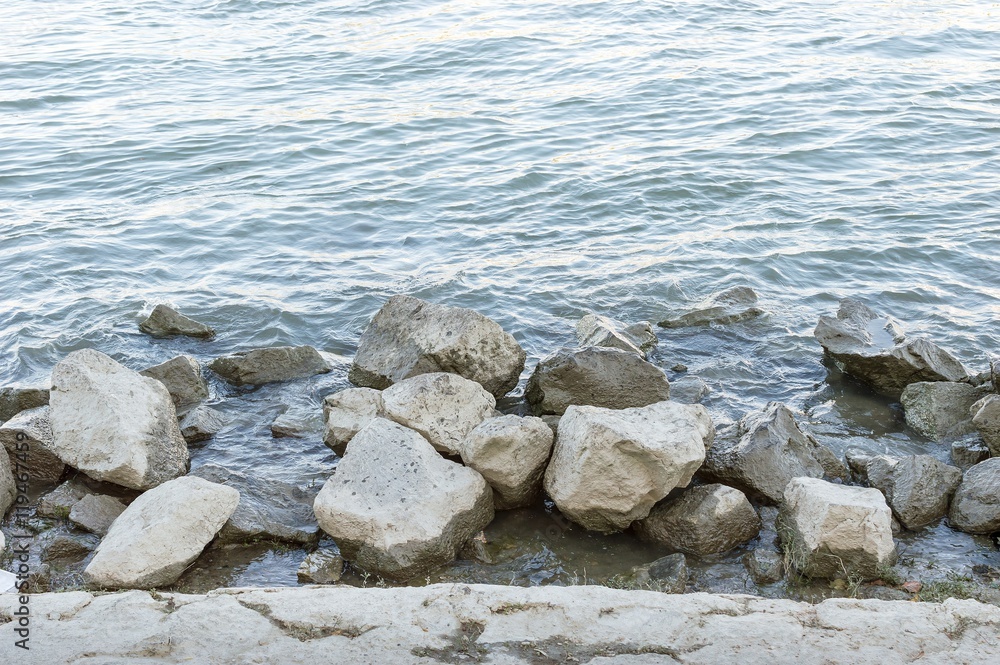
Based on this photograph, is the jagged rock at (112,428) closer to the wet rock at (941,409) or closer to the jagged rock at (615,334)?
the jagged rock at (615,334)

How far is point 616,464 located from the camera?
241 inches

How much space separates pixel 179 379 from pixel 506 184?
20.0ft

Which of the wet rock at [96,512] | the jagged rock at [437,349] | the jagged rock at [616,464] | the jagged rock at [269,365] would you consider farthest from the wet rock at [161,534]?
the jagged rock at [269,365]

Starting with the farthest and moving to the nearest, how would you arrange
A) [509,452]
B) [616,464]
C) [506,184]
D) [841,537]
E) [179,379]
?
1. [506,184]
2. [179,379]
3. [509,452]
4. [616,464]
5. [841,537]

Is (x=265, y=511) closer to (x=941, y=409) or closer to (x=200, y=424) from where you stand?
(x=200, y=424)

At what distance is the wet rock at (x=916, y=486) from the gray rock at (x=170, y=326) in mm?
6175

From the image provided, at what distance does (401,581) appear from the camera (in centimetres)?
592

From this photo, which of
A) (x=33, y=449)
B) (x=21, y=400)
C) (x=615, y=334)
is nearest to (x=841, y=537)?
(x=615, y=334)

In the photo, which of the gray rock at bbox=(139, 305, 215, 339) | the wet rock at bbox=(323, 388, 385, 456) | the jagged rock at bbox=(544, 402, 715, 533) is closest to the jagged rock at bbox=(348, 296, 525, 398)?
the wet rock at bbox=(323, 388, 385, 456)

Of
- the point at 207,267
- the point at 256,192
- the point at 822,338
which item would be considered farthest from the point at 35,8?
the point at 822,338

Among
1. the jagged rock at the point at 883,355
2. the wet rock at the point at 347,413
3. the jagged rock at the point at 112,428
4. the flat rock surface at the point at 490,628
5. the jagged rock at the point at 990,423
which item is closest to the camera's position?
the flat rock surface at the point at 490,628

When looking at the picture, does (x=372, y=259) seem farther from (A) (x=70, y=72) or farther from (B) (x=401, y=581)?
(A) (x=70, y=72)

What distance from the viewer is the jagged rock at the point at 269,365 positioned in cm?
854

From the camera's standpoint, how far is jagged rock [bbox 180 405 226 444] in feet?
24.9
